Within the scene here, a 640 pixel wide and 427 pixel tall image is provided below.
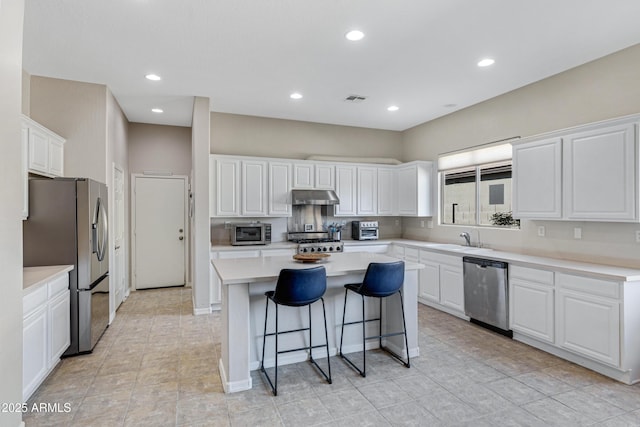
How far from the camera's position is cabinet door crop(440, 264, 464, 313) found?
443 centimetres

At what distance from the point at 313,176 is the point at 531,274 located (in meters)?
3.39

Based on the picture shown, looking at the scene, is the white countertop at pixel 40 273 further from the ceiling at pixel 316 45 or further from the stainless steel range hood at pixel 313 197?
the stainless steel range hood at pixel 313 197

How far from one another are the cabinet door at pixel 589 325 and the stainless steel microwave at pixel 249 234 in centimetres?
372

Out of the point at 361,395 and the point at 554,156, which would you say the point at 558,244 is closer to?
the point at 554,156

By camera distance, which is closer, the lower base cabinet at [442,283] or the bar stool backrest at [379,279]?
the bar stool backrest at [379,279]

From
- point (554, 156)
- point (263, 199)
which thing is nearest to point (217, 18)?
point (263, 199)

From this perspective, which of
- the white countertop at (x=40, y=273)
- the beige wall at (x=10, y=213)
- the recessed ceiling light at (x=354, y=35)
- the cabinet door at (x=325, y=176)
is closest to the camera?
the beige wall at (x=10, y=213)

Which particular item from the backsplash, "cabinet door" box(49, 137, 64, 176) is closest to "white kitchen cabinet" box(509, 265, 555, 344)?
the backsplash

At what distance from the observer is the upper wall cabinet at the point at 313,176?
561 cm

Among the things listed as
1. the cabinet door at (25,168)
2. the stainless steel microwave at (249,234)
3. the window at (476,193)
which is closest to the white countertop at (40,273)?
the cabinet door at (25,168)

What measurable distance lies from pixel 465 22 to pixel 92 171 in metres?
4.20

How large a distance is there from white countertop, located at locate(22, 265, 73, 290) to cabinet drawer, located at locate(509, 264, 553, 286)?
14.2 ft

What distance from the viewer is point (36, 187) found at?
10.4 ft

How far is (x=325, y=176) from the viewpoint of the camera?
19.1ft
